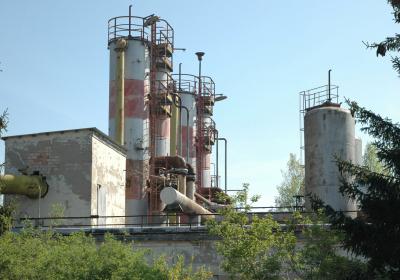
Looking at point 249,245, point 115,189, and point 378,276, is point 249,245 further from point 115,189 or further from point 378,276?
point 115,189

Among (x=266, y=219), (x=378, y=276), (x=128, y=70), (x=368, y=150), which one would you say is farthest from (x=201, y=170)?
(x=378, y=276)

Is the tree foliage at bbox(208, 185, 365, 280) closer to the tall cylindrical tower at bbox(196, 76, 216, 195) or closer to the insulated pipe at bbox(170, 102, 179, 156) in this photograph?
the insulated pipe at bbox(170, 102, 179, 156)

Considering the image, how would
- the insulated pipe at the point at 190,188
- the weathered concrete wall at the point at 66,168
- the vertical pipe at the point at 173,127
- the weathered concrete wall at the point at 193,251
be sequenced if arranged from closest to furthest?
the weathered concrete wall at the point at 193,251 < the weathered concrete wall at the point at 66,168 < the insulated pipe at the point at 190,188 < the vertical pipe at the point at 173,127

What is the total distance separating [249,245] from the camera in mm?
21500

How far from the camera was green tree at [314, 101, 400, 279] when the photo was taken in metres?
16.4

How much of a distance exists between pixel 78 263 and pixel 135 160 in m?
17.1

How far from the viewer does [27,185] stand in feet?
104

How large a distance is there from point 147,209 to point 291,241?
17.8m

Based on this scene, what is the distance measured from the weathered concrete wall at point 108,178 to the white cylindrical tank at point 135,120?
2799 mm

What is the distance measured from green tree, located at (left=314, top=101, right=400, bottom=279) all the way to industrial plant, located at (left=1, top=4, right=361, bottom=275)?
9.74m

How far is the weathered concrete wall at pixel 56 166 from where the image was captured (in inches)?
1253

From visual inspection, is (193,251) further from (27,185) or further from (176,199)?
(27,185)

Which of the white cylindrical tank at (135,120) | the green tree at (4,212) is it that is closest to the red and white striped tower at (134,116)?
the white cylindrical tank at (135,120)

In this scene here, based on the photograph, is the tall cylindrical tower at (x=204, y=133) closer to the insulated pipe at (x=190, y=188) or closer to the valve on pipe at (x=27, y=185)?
the insulated pipe at (x=190, y=188)
